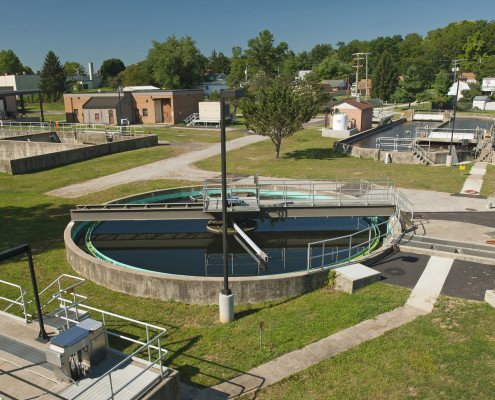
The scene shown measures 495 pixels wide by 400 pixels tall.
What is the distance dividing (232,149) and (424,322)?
31445mm

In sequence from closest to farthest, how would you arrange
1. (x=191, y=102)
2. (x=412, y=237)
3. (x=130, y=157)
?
(x=412, y=237) < (x=130, y=157) < (x=191, y=102)

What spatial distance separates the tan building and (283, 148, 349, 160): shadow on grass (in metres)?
25.8

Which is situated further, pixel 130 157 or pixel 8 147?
pixel 8 147

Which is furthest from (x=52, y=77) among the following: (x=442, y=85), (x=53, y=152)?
(x=442, y=85)

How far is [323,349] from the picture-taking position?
1027 cm

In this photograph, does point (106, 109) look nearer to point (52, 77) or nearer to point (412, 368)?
point (52, 77)

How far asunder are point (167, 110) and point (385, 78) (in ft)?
154

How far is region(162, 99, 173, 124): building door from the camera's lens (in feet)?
196

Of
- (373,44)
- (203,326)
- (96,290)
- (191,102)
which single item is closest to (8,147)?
Answer: (191,102)

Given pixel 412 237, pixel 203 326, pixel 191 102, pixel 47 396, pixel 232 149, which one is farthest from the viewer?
pixel 191 102

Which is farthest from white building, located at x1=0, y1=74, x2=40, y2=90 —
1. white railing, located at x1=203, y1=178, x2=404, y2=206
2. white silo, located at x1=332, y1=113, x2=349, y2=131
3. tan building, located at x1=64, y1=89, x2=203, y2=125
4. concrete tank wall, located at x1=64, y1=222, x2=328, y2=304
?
concrete tank wall, located at x1=64, y1=222, x2=328, y2=304

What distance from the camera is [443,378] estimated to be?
898 cm

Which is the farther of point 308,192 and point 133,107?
point 133,107

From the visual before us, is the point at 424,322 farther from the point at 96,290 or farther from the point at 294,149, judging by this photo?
the point at 294,149
